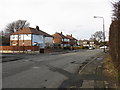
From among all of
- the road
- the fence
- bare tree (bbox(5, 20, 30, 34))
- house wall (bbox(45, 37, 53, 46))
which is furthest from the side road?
bare tree (bbox(5, 20, 30, 34))

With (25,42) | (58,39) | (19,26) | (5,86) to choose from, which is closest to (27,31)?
(25,42)

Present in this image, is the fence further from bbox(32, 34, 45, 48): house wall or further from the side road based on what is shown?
the side road

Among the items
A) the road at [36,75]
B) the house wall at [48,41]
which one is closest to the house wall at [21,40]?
the house wall at [48,41]

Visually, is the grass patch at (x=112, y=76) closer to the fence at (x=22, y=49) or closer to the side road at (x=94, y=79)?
the side road at (x=94, y=79)

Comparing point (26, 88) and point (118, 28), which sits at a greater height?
point (118, 28)

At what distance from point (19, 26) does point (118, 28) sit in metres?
93.3

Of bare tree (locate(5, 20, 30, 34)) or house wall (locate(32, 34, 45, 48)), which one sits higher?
bare tree (locate(5, 20, 30, 34))

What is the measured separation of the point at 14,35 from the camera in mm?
75562

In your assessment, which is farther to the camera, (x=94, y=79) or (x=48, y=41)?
(x=48, y=41)

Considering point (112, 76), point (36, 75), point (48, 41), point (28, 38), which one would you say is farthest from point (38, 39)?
point (112, 76)

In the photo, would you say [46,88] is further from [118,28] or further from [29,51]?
[29,51]

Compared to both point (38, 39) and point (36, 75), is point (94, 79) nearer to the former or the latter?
point (36, 75)

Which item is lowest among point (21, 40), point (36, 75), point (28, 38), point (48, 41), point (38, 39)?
point (36, 75)

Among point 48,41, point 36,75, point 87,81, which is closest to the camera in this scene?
point 87,81
